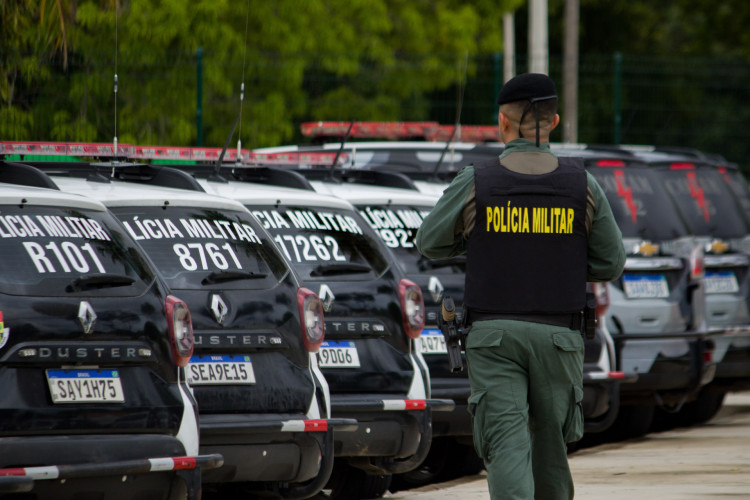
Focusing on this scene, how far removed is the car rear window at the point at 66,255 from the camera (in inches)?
219

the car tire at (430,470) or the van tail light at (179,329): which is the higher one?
the van tail light at (179,329)

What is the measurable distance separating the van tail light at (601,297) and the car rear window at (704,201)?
1.41 m

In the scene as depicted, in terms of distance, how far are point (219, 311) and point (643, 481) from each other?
11.3 feet

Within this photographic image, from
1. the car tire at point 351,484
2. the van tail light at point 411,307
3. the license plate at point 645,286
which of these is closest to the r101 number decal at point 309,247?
the van tail light at point 411,307

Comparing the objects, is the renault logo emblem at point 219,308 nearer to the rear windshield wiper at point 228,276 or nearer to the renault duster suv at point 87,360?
the rear windshield wiper at point 228,276

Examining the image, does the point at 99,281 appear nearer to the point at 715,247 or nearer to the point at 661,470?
the point at 661,470

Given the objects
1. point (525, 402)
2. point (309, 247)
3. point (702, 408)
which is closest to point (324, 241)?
point (309, 247)

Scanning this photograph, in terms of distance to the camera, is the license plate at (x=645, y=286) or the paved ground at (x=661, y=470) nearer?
the paved ground at (x=661, y=470)

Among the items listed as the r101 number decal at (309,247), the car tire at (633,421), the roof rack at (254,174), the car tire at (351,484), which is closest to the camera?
the r101 number decal at (309,247)

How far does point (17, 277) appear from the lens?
5535mm

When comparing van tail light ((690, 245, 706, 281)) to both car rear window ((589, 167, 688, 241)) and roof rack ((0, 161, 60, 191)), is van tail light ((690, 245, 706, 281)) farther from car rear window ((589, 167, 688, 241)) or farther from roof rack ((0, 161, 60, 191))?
roof rack ((0, 161, 60, 191))

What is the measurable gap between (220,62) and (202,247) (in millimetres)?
9693

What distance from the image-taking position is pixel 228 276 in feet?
22.2

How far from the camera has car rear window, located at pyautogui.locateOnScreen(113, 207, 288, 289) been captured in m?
6.67
